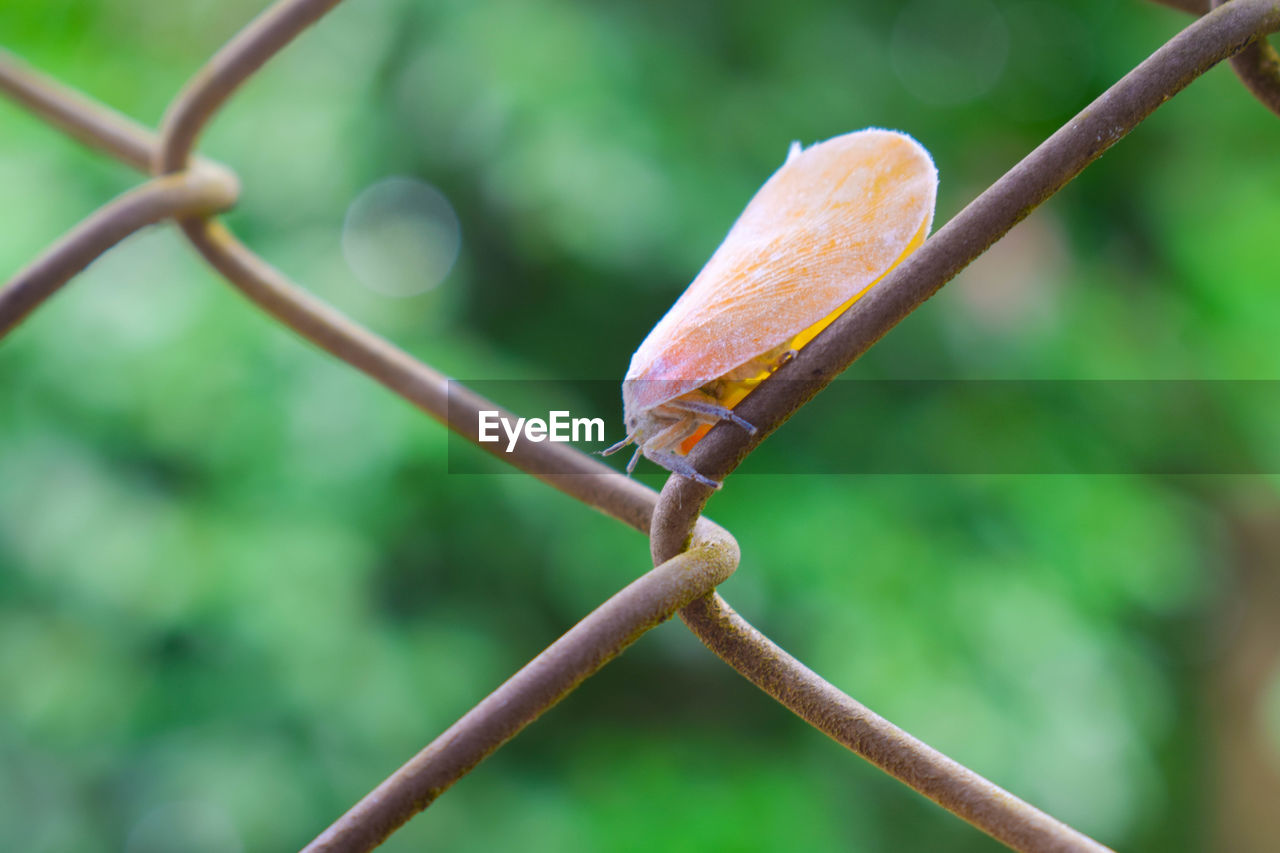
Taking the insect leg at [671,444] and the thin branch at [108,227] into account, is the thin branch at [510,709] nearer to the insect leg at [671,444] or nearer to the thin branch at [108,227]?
the insect leg at [671,444]

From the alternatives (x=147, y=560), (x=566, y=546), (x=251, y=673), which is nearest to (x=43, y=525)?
(x=147, y=560)

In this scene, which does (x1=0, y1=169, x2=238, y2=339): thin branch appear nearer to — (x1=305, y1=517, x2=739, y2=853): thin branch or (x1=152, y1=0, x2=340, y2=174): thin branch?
(x1=152, y1=0, x2=340, y2=174): thin branch

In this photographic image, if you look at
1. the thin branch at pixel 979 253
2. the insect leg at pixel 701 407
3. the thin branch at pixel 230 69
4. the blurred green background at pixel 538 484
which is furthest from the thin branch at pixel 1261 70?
the blurred green background at pixel 538 484

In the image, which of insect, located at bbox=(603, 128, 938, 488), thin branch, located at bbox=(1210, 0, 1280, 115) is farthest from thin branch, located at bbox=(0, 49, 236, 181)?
thin branch, located at bbox=(1210, 0, 1280, 115)

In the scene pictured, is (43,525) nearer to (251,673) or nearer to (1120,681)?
(251,673)

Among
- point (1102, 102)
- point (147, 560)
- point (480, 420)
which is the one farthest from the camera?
point (147, 560)

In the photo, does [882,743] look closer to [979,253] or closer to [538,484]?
[979,253]
